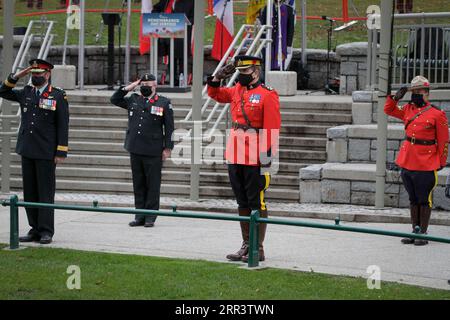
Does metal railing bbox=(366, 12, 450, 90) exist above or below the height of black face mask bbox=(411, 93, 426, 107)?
above

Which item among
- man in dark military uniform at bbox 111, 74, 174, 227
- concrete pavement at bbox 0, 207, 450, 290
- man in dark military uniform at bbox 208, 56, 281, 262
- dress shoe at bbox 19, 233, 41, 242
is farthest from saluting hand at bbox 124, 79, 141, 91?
man in dark military uniform at bbox 208, 56, 281, 262

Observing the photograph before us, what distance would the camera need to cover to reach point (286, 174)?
55.5 feet

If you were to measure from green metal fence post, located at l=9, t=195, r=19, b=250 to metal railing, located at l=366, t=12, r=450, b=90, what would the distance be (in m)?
6.69

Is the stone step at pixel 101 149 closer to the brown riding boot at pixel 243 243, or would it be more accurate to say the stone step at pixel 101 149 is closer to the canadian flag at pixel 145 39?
the canadian flag at pixel 145 39

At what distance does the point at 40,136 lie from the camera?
527 inches

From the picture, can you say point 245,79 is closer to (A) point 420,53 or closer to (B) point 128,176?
(B) point 128,176

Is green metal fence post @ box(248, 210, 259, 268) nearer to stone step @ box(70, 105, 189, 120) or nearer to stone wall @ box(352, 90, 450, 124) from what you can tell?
stone wall @ box(352, 90, 450, 124)

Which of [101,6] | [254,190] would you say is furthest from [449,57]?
[101,6]

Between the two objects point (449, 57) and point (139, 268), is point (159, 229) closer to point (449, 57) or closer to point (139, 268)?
point (139, 268)

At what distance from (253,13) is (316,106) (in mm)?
3557

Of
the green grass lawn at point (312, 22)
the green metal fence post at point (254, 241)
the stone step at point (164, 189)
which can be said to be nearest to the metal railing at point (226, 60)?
the stone step at point (164, 189)

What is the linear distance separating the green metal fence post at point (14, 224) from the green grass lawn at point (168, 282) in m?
0.50

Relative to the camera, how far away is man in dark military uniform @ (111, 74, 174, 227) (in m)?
14.7

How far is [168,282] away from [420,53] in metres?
7.72
